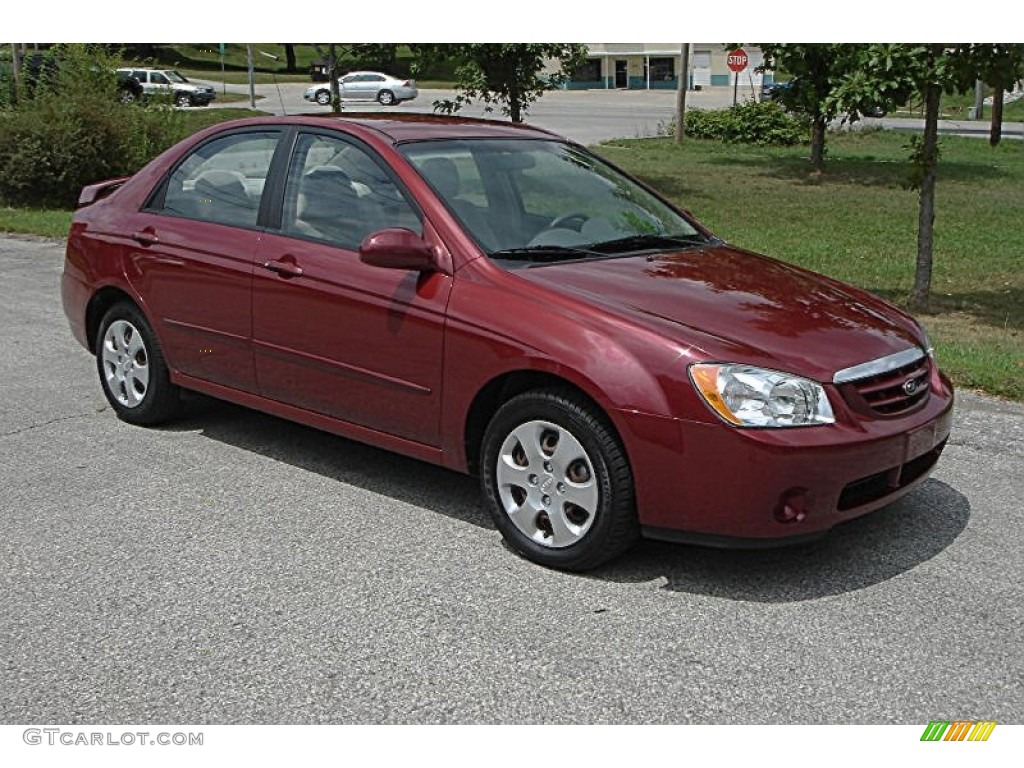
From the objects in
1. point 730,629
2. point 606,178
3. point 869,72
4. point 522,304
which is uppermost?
point 869,72

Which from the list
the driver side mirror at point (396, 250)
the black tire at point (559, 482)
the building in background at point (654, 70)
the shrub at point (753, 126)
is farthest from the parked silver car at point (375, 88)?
the black tire at point (559, 482)

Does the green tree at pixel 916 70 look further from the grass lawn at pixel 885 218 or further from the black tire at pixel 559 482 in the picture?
the black tire at pixel 559 482

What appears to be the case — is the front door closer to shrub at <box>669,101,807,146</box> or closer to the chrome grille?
the chrome grille

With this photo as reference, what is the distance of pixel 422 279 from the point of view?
526cm

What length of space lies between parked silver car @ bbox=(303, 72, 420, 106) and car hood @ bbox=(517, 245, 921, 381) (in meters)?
49.9

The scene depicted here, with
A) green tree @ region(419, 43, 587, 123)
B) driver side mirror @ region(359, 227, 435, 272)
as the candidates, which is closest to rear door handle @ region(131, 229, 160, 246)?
driver side mirror @ region(359, 227, 435, 272)

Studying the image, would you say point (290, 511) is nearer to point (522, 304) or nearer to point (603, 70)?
point (522, 304)

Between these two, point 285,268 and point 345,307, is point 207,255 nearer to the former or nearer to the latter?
point 285,268

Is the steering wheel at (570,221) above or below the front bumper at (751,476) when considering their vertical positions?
above

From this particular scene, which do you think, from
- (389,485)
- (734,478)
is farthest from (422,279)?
(734,478)

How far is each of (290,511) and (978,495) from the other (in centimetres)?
300

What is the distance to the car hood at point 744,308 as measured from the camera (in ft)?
15.2

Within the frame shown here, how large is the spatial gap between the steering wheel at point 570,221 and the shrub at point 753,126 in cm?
2802

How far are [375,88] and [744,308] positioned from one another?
53.0 meters
